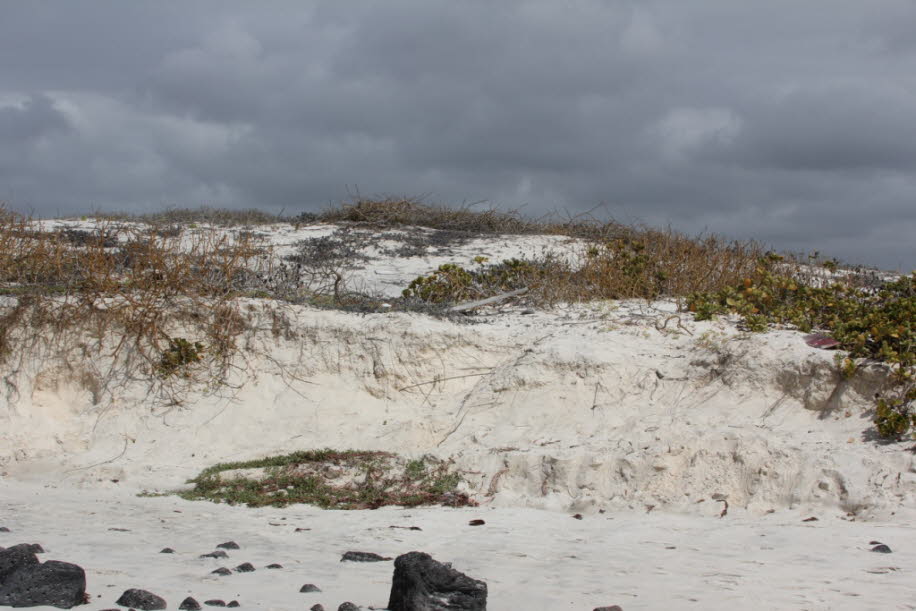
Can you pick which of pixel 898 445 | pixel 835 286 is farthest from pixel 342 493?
pixel 835 286

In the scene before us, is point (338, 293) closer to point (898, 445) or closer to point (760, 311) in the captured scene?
point (760, 311)

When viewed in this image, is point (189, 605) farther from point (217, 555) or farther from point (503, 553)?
point (503, 553)

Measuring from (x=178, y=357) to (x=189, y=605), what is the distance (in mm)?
6107

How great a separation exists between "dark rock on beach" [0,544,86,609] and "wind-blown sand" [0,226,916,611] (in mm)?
177

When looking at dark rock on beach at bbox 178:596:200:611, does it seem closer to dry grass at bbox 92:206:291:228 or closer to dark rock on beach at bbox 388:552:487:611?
dark rock on beach at bbox 388:552:487:611

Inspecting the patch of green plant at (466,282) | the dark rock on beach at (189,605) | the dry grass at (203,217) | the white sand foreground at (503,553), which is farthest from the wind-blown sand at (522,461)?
the dry grass at (203,217)

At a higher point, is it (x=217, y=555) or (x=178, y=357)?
(x=178, y=357)

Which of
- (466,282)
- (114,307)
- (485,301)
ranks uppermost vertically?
(466,282)

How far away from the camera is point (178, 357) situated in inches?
375

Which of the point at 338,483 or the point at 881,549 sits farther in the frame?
the point at 338,483

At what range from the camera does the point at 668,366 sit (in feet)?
28.8

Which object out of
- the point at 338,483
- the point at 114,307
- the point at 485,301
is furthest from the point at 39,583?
the point at 485,301

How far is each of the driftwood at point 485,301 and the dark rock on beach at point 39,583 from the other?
700 cm

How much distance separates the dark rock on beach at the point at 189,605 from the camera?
3791 mm
